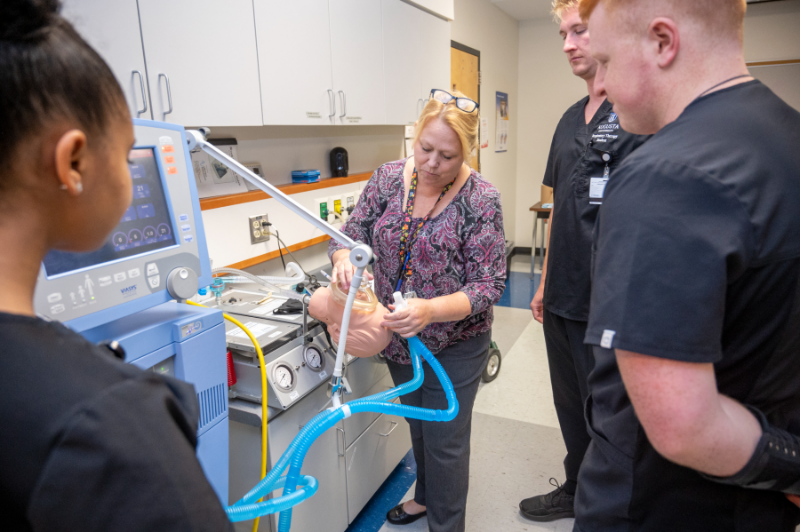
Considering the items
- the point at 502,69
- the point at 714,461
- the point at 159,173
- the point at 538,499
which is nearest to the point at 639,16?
the point at 714,461

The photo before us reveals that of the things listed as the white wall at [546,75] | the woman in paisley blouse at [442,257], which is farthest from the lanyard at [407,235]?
the white wall at [546,75]

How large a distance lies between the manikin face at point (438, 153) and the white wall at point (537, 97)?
4.39 metres

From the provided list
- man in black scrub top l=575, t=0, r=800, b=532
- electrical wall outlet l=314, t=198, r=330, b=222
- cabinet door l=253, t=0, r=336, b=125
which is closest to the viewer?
man in black scrub top l=575, t=0, r=800, b=532

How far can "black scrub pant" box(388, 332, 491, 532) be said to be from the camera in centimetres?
155

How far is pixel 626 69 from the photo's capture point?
0.71 meters

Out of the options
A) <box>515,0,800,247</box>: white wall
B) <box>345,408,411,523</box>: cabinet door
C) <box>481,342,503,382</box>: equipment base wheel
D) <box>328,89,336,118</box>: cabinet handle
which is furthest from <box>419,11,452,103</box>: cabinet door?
<box>515,0,800,247</box>: white wall

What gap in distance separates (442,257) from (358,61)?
1.20 m

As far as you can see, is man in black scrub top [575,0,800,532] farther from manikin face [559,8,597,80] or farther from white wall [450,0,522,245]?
white wall [450,0,522,245]

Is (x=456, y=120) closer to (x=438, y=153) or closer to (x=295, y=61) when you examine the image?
(x=438, y=153)

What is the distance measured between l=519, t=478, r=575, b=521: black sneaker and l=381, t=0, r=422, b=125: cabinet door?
1856 mm

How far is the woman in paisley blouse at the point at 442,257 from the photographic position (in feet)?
4.78

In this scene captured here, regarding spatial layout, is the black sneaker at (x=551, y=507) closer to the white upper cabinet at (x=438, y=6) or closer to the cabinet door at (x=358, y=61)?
the cabinet door at (x=358, y=61)

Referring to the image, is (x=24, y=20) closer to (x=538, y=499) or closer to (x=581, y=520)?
(x=581, y=520)

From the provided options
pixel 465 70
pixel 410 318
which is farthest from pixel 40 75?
pixel 465 70
